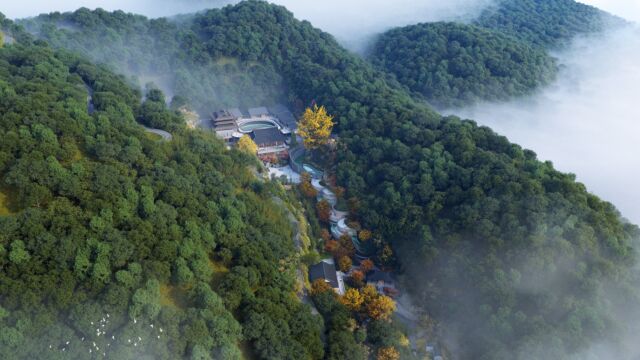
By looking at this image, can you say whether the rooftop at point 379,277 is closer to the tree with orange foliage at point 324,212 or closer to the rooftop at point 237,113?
the tree with orange foliage at point 324,212

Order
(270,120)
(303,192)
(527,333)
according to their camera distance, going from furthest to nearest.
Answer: (270,120), (303,192), (527,333)

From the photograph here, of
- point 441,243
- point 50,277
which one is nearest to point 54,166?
point 50,277

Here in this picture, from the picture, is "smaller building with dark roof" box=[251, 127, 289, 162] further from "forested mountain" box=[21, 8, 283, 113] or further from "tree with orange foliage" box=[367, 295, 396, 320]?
"tree with orange foliage" box=[367, 295, 396, 320]

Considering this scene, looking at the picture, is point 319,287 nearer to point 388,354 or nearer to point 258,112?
point 388,354

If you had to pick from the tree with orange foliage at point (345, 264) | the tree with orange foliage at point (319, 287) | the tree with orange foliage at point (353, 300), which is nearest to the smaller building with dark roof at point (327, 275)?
the tree with orange foliage at point (319, 287)

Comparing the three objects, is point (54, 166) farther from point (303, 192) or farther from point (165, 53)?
point (165, 53)
